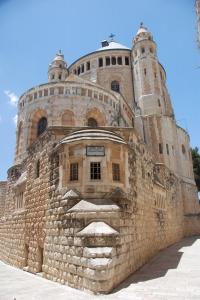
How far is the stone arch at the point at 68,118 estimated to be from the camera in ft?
68.4

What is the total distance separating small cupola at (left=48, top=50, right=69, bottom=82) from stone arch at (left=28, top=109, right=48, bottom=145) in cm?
1347

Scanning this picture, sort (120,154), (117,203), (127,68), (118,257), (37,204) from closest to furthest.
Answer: (118,257), (117,203), (120,154), (37,204), (127,68)

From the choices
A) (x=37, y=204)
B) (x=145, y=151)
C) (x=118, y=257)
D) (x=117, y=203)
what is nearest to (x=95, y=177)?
(x=117, y=203)

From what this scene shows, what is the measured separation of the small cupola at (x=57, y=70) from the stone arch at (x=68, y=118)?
14.5 metres

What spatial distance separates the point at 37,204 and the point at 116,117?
43.4ft

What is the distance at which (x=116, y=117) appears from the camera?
23156 mm

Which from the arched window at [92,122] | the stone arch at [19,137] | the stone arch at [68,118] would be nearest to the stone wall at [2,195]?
the stone arch at [19,137]

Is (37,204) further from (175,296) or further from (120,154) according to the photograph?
(175,296)

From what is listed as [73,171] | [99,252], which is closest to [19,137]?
[73,171]

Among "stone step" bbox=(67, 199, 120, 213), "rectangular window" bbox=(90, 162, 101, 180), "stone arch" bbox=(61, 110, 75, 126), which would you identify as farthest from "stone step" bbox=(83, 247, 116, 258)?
"stone arch" bbox=(61, 110, 75, 126)

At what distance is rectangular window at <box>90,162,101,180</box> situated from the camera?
9547 mm

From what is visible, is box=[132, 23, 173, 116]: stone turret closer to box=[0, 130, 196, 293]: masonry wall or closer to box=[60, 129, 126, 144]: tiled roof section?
box=[0, 130, 196, 293]: masonry wall

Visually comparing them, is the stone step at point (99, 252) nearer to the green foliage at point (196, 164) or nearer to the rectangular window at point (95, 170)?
the rectangular window at point (95, 170)

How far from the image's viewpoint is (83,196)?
9219 mm
